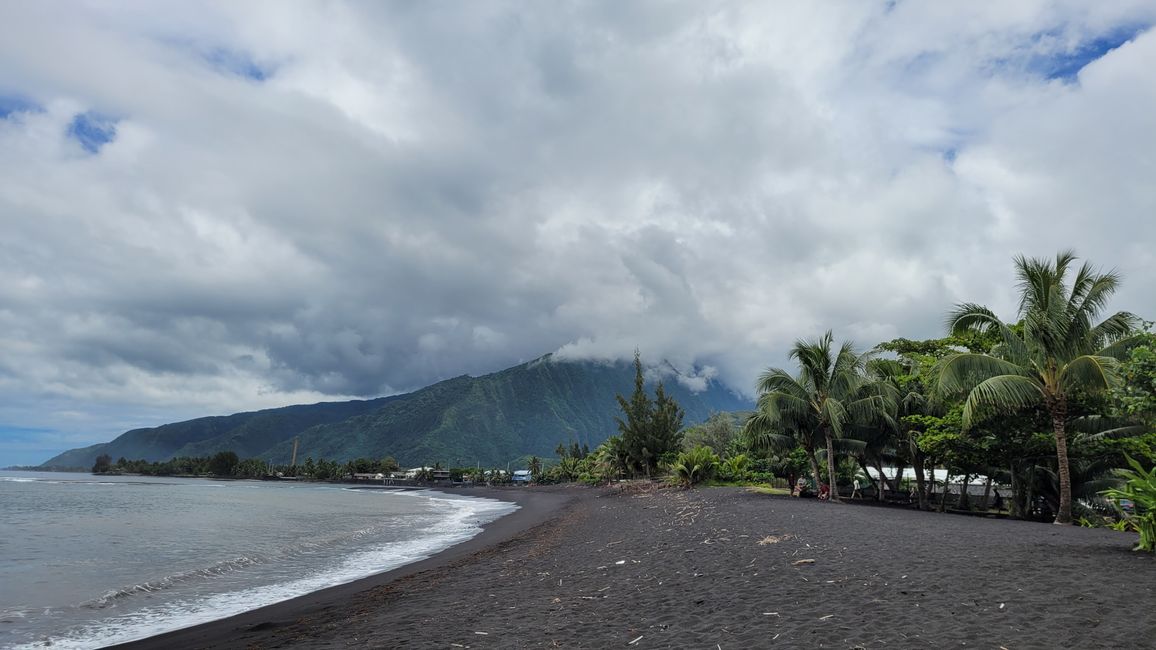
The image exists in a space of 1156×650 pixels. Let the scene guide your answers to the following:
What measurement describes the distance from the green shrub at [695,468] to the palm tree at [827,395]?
13.1 m

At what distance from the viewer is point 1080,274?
61.1ft

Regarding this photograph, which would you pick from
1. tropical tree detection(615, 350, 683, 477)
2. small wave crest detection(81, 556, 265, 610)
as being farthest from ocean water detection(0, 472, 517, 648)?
tropical tree detection(615, 350, 683, 477)

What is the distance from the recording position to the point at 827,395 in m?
29.9


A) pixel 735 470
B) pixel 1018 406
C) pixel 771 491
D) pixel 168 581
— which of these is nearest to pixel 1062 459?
pixel 1018 406

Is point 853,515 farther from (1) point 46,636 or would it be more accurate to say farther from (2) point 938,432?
(1) point 46,636

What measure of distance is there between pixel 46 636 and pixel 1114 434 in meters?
31.8

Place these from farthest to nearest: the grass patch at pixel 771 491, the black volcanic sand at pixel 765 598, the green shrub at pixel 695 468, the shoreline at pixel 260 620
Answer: the green shrub at pixel 695 468
the grass patch at pixel 771 491
the shoreline at pixel 260 620
the black volcanic sand at pixel 765 598

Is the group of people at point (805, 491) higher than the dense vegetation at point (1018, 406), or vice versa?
the dense vegetation at point (1018, 406)

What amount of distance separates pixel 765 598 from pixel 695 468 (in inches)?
1436

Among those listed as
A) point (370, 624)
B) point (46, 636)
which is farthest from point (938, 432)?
point (46, 636)

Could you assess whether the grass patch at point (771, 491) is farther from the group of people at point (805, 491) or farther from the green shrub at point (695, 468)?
the green shrub at point (695, 468)

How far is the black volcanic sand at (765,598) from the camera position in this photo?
6.46 m

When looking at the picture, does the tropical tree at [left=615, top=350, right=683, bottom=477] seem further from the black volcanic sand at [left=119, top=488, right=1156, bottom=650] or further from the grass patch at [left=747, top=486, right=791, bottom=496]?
the black volcanic sand at [left=119, top=488, right=1156, bottom=650]

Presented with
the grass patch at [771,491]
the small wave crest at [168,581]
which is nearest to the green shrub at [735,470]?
the grass patch at [771,491]
